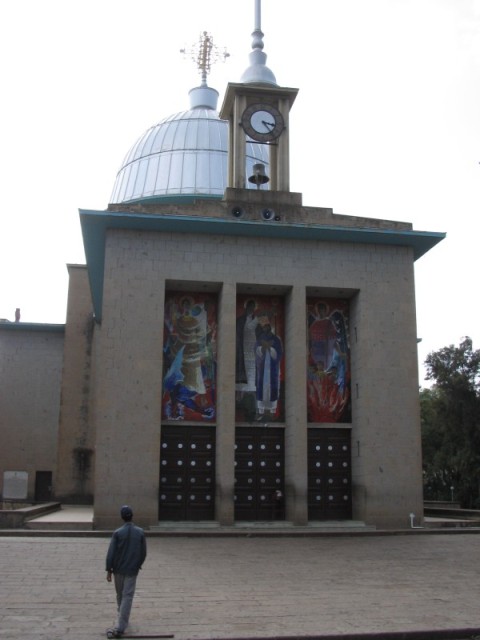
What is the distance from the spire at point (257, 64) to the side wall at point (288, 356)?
629cm

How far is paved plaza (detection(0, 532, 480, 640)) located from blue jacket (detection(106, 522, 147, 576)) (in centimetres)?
77

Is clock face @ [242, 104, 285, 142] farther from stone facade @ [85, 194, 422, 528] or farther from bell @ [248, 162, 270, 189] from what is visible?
stone facade @ [85, 194, 422, 528]

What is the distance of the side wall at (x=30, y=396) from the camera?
34.7 meters

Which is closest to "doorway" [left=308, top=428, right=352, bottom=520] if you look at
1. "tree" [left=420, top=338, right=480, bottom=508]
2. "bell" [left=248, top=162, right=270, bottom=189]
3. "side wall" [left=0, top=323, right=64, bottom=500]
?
"bell" [left=248, top=162, right=270, bottom=189]

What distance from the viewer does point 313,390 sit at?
22094 mm

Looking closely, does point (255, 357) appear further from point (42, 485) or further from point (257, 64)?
point (42, 485)

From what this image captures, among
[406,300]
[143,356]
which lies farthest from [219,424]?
[406,300]

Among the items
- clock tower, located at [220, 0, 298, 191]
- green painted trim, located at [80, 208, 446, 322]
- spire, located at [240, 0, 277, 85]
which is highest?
spire, located at [240, 0, 277, 85]

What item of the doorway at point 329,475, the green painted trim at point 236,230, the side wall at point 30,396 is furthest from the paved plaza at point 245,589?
the side wall at point 30,396

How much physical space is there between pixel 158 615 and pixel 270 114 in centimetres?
1825

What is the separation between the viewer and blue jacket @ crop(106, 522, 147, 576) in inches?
322

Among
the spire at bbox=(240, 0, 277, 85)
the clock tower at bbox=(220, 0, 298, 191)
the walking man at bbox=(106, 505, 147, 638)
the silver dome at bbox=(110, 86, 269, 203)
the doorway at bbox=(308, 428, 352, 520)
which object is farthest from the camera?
the silver dome at bbox=(110, 86, 269, 203)

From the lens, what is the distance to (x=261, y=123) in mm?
23938

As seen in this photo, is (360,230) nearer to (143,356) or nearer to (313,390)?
(313,390)
